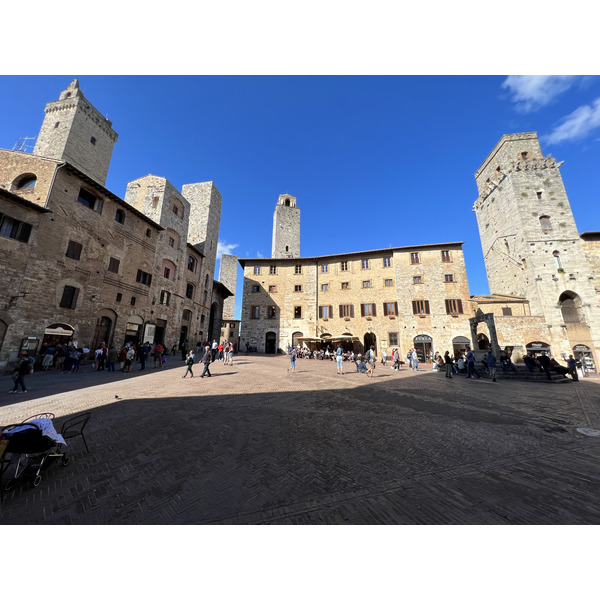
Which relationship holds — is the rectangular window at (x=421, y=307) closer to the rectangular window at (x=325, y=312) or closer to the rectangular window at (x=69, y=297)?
the rectangular window at (x=325, y=312)

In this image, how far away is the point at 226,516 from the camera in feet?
9.13

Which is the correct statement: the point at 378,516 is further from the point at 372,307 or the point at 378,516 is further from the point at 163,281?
the point at 372,307

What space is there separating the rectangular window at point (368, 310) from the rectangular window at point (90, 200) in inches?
955

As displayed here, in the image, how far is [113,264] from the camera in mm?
17484

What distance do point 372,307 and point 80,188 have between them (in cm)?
2593

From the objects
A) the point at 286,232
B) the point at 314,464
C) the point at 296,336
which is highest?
the point at 286,232

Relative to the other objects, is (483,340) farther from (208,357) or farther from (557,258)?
(208,357)

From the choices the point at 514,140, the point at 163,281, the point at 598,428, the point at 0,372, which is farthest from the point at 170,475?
the point at 514,140

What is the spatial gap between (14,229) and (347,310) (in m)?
25.7

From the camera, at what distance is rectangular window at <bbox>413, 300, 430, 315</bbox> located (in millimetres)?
25797

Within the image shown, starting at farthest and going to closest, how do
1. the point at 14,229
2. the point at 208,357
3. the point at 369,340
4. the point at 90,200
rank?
the point at 369,340 < the point at 90,200 < the point at 14,229 < the point at 208,357

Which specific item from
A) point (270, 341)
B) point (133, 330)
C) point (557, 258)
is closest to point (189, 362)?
point (133, 330)

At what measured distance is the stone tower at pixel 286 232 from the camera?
39781mm

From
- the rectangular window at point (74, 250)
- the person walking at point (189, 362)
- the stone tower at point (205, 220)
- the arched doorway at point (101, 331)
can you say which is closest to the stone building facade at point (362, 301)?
the stone tower at point (205, 220)
